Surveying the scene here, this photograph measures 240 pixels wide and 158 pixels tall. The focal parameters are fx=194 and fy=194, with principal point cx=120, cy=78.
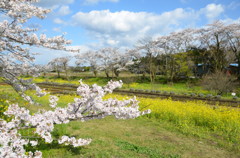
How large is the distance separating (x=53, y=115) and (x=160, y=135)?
15.1 ft

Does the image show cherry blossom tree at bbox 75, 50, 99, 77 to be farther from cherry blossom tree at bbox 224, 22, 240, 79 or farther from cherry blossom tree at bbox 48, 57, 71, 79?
cherry blossom tree at bbox 224, 22, 240, 79

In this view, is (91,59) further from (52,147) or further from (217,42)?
(52,147)

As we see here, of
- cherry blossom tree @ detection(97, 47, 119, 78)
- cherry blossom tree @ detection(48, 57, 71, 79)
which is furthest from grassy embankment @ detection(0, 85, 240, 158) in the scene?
cherry blossom tree @ detection(48, 57, 71, 79)

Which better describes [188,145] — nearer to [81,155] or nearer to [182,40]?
[81,155]

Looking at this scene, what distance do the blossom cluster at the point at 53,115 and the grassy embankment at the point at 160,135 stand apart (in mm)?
1692

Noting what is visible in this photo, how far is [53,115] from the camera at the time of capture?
3.43m

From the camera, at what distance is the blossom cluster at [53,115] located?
313cm

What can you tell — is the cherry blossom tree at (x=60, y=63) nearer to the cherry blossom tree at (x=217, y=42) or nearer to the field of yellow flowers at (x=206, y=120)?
the cherry blossom tree at (x=217, y=42)

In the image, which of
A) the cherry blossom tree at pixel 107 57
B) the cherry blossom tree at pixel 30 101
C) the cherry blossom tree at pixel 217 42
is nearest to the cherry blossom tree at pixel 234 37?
the cherry blossom tree at pixel 217 42

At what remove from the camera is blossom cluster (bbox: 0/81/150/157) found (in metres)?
3.13

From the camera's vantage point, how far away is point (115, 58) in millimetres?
42500

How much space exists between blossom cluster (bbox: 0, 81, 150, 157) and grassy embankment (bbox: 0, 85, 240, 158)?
1692 mm

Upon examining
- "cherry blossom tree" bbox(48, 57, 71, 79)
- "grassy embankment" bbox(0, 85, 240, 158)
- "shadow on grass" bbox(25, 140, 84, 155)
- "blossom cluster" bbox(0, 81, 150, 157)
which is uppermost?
"cherry blossom tree" bbox(48, 57, 71, 79)

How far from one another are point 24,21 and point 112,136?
4.55 meters
